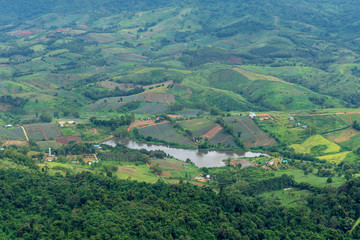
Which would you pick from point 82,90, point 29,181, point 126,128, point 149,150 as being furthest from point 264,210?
point 82,90

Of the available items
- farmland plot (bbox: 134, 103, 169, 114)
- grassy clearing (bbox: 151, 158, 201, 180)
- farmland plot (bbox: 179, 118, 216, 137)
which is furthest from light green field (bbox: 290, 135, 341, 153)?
farmland plot (bbox: 134, 103, 169, 114)

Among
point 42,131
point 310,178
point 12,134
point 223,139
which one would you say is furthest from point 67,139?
point 310,178

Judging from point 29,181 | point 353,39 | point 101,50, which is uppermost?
point 29,181

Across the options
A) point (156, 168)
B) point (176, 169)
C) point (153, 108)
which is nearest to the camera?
point (156, 168)

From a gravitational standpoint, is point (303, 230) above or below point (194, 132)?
above

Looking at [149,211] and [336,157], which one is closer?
[149,211]

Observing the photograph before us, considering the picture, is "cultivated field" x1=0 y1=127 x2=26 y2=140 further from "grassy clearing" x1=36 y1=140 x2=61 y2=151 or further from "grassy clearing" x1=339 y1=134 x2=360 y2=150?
"grassy clearing" x1=339 y1=134 x2=360 y2=150

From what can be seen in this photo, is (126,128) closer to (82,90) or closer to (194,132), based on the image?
(194,132)

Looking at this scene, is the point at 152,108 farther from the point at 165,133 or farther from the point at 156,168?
the point at 156,168
